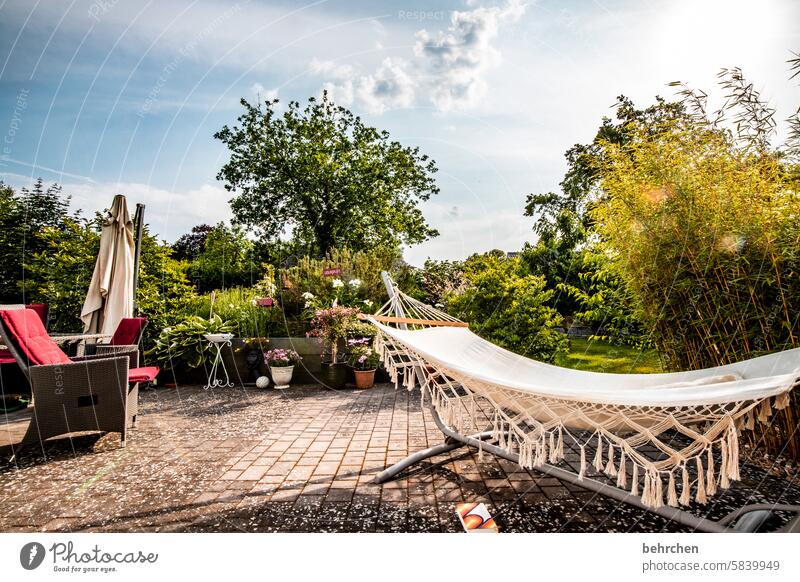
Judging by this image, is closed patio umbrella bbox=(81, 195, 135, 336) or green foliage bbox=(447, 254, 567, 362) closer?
closed patio umbrella bbox=(81, 195, 135, 336)

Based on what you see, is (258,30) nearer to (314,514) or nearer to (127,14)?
(127,14)

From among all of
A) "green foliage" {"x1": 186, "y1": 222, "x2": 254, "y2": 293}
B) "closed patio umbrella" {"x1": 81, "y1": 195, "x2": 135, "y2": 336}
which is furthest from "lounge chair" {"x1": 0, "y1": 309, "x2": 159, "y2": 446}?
"green foliage" {"x1": 186, "y1": 222, "x2": 254, "y2": 293}

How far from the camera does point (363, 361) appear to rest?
13.0ft

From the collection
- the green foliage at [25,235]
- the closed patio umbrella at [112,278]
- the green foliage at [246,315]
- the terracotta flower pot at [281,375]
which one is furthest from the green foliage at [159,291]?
the terracotta flower pot at [281,375]

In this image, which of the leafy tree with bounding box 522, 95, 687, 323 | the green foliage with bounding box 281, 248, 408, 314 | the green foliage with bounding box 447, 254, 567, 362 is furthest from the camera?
the leafy tree with bounding box 522, 95, 687, 323

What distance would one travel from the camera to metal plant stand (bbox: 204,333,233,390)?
3.89m

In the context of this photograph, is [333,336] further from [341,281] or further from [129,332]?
[129,332]

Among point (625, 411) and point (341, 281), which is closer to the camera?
point (625, 411)

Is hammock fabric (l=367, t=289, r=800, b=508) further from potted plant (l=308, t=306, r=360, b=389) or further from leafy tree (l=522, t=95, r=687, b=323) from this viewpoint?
leafy tree (l=522, t=95, r=687, b=323)

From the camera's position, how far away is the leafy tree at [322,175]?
31.7 feet

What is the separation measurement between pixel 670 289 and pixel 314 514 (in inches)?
83.3

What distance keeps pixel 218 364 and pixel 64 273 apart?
184cm

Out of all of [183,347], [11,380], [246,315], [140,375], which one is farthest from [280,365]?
[11,380]
